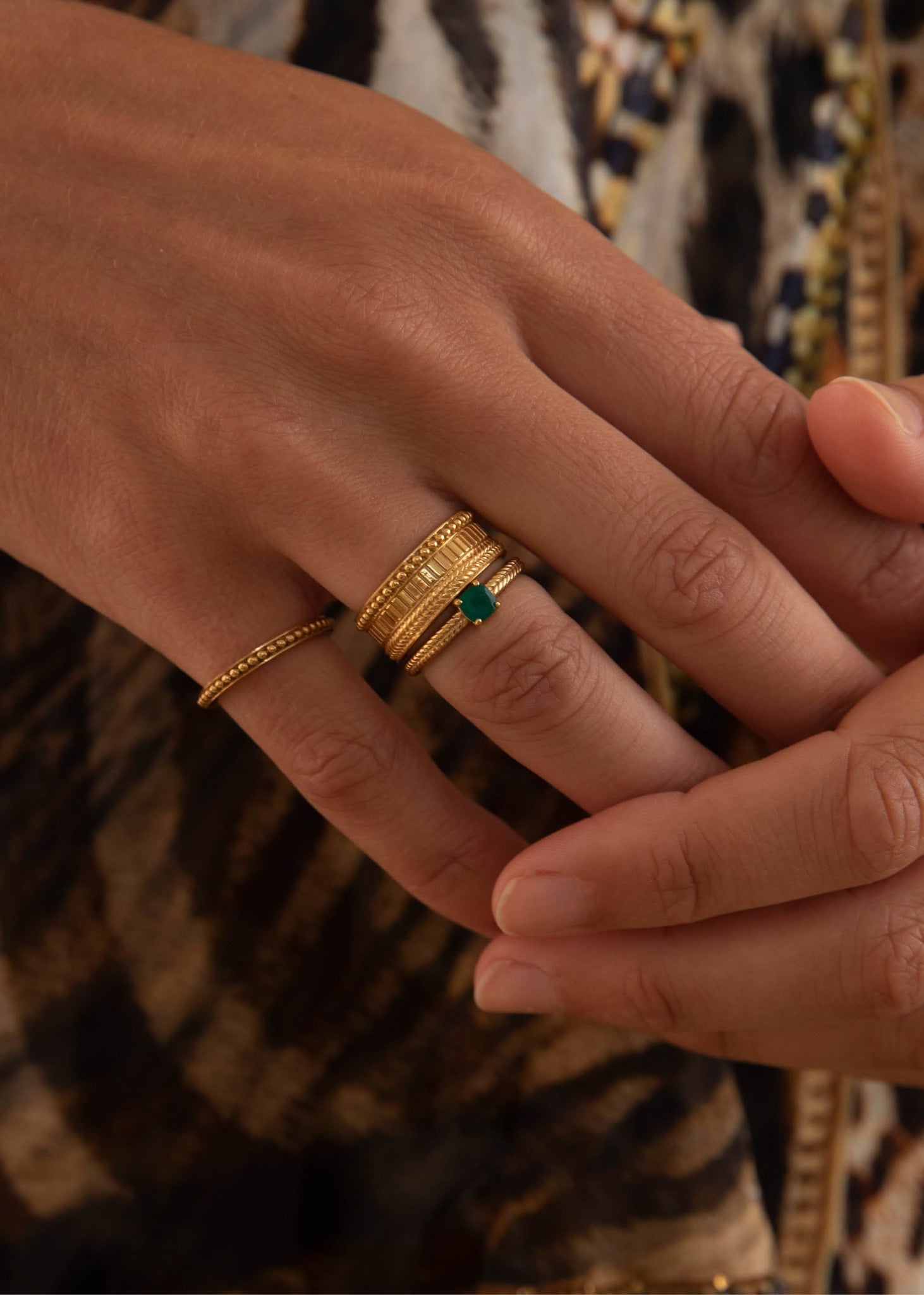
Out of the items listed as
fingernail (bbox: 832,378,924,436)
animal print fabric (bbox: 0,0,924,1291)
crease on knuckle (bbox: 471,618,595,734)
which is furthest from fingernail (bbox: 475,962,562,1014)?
fingernail (bbox: 832,378,924,436)

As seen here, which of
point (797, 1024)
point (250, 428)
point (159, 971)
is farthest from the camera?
point (159, 971)

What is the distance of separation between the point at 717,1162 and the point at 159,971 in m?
0.54

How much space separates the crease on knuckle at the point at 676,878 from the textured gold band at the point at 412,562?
0.27 m

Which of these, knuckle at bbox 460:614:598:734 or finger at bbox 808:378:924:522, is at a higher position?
finger at bbox 808:378:924:522

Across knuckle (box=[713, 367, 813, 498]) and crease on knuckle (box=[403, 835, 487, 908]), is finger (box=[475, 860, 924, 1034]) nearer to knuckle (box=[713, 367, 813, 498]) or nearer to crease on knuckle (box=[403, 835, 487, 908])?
crease on knuckle (box=[403, 835, 487, 908])

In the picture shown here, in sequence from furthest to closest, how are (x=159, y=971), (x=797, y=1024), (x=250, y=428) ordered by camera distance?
(x=159, y=971) < (x=797, y=1024) < (x=250, y=428)

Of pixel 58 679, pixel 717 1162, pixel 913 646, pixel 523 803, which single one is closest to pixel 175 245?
pixel 58 679

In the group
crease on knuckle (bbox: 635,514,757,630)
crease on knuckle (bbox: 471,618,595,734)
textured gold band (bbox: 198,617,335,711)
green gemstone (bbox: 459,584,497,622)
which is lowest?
textured gold band (bbox: 198,617,335,711)

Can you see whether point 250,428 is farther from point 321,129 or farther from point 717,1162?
point 717,1162

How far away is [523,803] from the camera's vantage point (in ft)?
3.21

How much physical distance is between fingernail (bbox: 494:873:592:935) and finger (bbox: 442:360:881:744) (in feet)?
0.65

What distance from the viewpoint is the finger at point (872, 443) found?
776 mm

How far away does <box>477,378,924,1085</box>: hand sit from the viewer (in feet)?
2.55

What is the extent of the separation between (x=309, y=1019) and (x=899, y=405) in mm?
733
